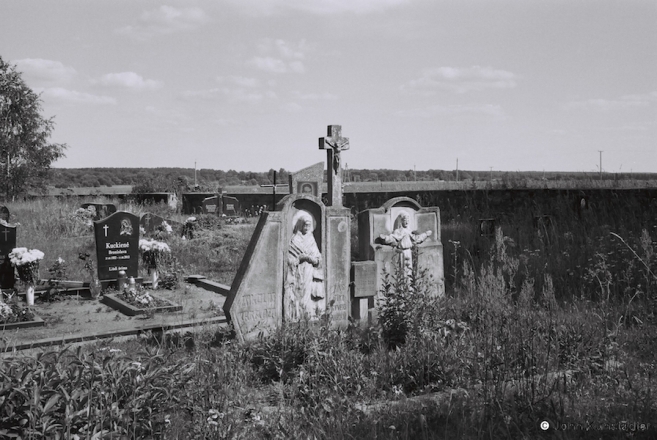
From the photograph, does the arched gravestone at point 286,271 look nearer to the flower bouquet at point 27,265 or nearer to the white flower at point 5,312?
the white flower at point 5,312

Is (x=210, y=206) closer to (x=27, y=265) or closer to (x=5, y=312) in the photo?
(x=27, y=265)

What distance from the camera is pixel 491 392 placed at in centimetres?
416

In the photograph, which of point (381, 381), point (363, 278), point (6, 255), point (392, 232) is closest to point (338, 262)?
point (363, 278)

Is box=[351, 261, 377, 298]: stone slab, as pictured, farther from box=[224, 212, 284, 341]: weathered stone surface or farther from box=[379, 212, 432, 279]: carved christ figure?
box=[224, 212, 284, 341]: weathered stone surface

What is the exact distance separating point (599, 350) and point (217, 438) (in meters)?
3.54

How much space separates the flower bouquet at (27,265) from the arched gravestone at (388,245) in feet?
17.5

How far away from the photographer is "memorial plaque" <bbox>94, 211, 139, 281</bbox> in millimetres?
10609

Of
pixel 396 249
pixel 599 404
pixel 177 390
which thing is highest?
pixel 396 249

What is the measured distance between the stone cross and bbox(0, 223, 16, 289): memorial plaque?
211 inches

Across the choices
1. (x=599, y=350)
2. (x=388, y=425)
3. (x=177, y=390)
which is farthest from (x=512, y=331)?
(x=177, y=390)

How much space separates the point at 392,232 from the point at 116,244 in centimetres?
537

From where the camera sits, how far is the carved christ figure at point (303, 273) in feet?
22.2

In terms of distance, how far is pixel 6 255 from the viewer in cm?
993

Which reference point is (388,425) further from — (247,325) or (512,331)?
(247,325)
